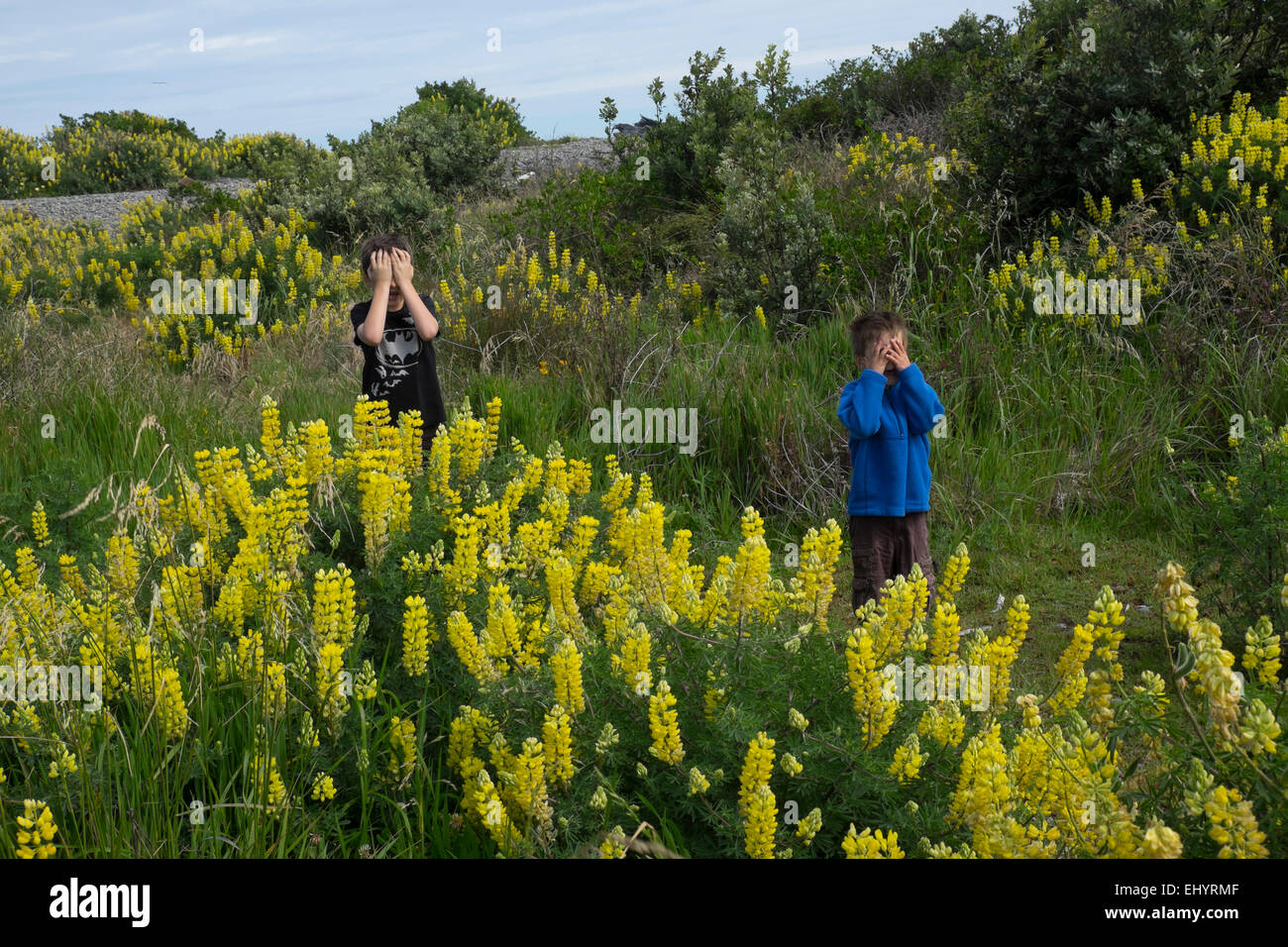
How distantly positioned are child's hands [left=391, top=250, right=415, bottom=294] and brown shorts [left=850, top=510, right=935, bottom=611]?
288 cm

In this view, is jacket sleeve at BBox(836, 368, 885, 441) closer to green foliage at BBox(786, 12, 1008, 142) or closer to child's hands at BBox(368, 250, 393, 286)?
child's hands at BBox(368, 250, 393, 286)

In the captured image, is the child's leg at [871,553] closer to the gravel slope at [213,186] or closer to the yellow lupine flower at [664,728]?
the yellow lupine flower at [664,728]

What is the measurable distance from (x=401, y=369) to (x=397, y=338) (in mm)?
208

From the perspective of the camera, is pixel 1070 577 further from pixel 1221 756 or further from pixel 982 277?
pixel 1221 756

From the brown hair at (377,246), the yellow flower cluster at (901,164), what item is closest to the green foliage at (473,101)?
the yellow flower cluster at (901,164)

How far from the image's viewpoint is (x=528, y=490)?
477cm

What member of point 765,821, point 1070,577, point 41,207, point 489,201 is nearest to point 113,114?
point 41,207

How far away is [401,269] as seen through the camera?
235 inches

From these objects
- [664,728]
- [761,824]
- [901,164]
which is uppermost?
[901,164]

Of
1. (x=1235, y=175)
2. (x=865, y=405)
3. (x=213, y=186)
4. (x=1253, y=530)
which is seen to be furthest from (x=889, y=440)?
(x=213, y=186)

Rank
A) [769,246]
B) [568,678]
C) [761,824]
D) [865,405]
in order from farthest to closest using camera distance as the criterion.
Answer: [769,246] < [865,405] < [568,678] < [761,824]

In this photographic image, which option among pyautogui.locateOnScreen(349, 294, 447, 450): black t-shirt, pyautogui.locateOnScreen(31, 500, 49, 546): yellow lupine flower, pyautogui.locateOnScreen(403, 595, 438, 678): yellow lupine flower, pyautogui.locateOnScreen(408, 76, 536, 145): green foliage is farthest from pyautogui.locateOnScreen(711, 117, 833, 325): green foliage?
pyautogui.locateOnScreen(408, 76, 536, 145): green foliage

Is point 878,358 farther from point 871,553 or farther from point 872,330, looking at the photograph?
point 871,553

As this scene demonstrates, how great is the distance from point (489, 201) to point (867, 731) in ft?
46.7
